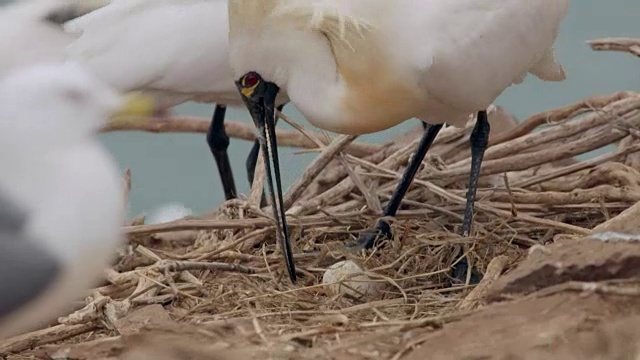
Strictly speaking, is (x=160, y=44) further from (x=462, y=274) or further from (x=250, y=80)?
(x=462, y=274)

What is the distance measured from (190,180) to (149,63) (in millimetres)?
760

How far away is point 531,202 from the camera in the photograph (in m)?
2.46

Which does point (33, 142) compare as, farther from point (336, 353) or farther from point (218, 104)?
point (218, 104)

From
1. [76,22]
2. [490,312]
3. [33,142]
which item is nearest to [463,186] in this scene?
[76,22]

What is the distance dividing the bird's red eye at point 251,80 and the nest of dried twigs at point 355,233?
302 mm

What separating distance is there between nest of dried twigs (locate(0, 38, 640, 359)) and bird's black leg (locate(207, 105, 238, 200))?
229 mm

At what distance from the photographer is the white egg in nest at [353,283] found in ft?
6.84

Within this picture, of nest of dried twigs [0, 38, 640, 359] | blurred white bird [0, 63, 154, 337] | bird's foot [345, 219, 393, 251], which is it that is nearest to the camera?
blurred white bird [0, 63, 154, 337]

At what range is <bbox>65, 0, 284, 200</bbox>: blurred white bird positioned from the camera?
A: 265cm

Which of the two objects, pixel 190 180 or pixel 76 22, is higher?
pixel 76 22

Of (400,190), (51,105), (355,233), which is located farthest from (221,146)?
(51,105)

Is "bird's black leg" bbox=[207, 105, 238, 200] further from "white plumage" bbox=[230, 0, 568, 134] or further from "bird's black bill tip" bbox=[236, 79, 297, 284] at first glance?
"white plumage" bbox=[230, 0, 568, 134]

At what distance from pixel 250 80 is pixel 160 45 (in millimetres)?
576

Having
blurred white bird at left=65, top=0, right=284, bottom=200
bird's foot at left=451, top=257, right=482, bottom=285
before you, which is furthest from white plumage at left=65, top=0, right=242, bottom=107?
bird's foot at left=451, top=257, right=482, bottom=285
